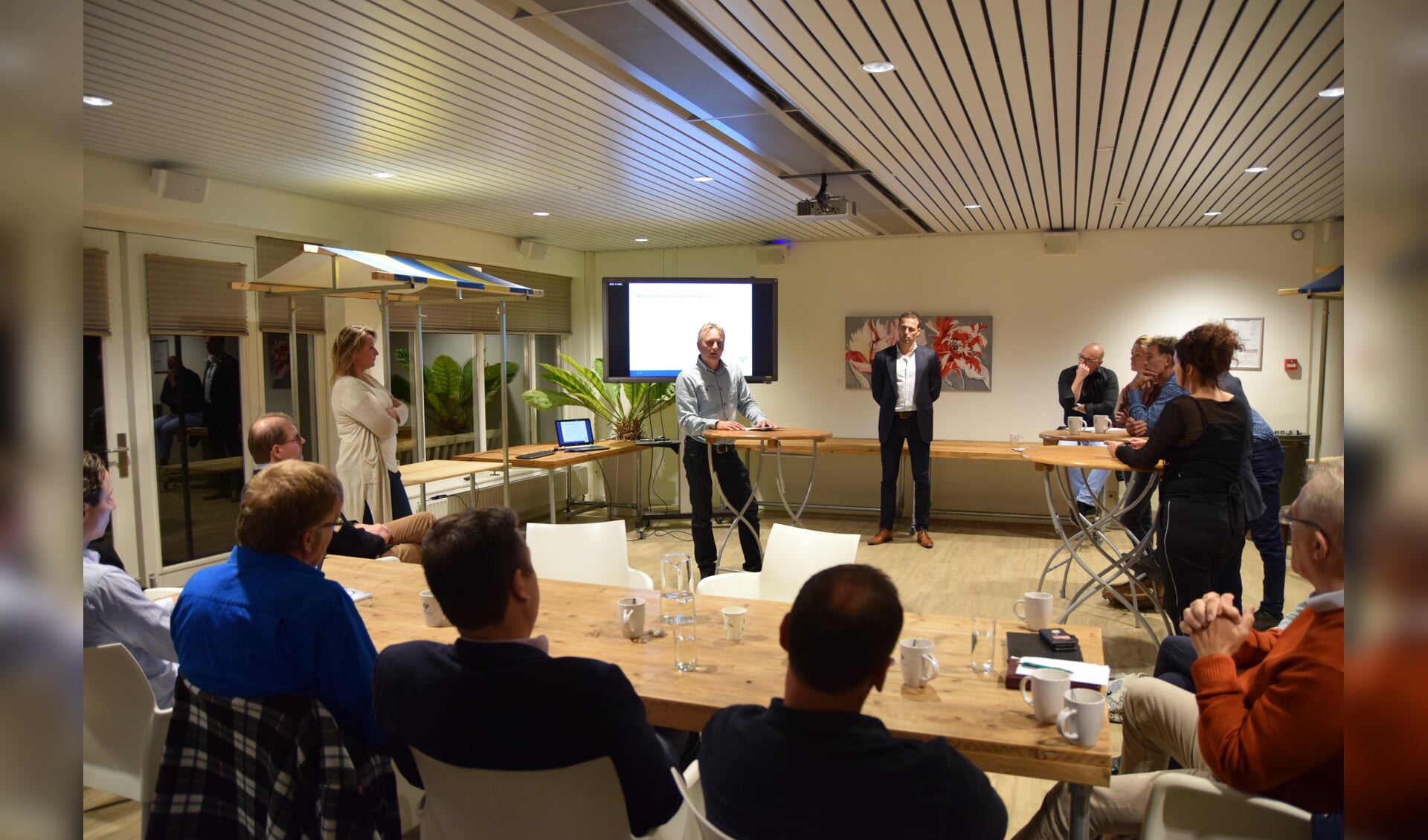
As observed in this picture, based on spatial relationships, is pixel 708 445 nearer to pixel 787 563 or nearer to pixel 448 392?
pixel 787 563

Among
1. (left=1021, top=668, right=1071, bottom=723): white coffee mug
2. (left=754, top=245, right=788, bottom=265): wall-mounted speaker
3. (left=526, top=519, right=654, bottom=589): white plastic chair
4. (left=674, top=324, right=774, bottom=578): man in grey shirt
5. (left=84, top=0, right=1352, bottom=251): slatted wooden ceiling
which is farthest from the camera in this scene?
(left=754, top=245, right=788, bottom=265): wall-mounted speaker

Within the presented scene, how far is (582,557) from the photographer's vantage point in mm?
3471

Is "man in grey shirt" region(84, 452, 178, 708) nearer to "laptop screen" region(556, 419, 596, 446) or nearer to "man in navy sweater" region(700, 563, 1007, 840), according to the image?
"man in navy sweater" region(700, 563, 1007, 840)

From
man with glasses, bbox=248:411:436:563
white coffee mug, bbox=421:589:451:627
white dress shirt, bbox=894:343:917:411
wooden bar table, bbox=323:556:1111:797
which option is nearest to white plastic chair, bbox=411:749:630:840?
wooden bar table, bbox=323:556:1111:797

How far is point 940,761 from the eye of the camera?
1252mm

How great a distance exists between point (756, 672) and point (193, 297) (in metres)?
4.47

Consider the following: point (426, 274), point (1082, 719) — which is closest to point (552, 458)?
point (426, 274)

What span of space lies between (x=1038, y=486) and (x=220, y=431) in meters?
6.30

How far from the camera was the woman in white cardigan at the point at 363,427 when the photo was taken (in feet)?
14.3

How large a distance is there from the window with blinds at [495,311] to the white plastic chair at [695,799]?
14.0 feet

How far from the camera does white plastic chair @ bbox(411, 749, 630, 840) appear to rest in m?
1.51

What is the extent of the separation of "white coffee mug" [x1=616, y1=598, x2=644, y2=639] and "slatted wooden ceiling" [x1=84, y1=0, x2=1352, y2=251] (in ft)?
5.93
